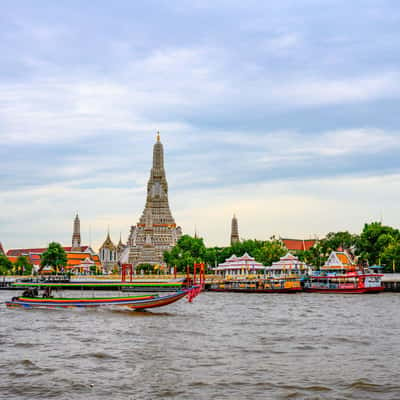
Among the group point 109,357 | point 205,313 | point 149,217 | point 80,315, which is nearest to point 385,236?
point 205,313

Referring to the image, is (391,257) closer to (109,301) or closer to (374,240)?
(374,240)

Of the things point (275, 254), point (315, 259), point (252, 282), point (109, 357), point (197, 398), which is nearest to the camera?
point (197, 398)

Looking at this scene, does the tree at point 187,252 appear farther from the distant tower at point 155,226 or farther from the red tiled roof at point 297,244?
the red tiled roof at point 297,244

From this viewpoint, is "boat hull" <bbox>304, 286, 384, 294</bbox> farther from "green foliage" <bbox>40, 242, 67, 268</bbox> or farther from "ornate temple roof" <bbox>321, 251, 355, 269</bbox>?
"green foliage" <bbox>40, 242, 67, 268</bbox>

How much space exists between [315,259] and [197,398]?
9675 cm

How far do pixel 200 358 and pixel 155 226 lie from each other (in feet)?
475

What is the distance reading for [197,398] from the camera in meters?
19.2

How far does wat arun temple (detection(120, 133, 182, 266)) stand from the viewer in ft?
534

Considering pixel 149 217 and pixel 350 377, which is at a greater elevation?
pixel 149 217

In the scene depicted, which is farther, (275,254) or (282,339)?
(275,254)

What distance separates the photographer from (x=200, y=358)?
2655 cm

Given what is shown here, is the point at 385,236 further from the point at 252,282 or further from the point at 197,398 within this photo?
the point at 197,398

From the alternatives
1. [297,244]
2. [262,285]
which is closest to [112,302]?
[262,285]

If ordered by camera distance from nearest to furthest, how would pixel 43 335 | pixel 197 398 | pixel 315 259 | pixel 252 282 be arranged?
pixel 197 398
pixel 43 335
pixel 252 282
pixel 315 259
